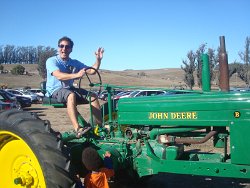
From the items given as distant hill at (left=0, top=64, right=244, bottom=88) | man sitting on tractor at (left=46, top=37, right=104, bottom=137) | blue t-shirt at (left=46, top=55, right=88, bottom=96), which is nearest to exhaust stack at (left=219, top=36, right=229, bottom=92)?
man sitting on tractor at (left=46, top=37, right=104, bottom=137)

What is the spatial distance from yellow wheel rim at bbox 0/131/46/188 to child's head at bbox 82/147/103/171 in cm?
54

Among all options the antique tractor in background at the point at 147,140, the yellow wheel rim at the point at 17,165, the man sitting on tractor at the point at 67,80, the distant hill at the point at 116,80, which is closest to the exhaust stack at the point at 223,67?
the antique tractor in background at the point at 147,140

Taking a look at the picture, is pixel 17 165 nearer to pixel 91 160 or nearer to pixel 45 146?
pixel 45 146

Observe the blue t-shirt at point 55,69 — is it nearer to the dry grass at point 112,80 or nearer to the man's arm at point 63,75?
the man's arm at point 63,75

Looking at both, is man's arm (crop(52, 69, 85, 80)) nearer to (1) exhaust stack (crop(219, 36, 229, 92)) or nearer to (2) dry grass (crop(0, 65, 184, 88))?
(1) exhaust stack (crop(219, 36, 229, 92))

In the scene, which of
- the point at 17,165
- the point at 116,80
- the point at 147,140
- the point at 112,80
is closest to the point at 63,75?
the point at 17,165

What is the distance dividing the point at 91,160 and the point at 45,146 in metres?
0.64

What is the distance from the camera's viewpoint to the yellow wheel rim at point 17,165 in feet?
12.8

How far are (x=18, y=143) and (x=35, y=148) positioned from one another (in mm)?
611

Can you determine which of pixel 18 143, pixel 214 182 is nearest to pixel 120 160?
pixel 18 143

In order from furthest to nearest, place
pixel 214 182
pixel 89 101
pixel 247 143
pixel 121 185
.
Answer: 1. pixel 214 182
2. pixel 121 185
3. pixel 89 101
4. pixel 247 143

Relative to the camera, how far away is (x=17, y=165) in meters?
4.21

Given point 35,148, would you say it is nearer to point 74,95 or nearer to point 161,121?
point 74,95

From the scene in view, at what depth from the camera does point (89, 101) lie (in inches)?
193
